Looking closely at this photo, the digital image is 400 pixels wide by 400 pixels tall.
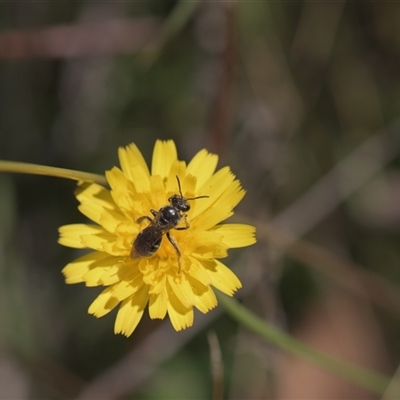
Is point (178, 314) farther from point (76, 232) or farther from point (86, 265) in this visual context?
point (76, 232)

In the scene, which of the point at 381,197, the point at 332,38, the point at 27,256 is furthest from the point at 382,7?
the point at 27,256

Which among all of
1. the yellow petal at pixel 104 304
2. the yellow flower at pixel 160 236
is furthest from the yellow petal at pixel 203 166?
A: the yellow petal at pixel 104 304

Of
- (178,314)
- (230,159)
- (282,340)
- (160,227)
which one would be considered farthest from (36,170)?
(230,159)

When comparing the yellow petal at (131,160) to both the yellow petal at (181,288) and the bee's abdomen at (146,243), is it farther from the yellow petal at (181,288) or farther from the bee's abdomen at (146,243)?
the yellow petal at (181,288)

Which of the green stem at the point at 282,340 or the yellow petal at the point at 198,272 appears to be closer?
the yellow petal at the point at 198,272

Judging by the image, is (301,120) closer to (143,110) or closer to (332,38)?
(332,38)

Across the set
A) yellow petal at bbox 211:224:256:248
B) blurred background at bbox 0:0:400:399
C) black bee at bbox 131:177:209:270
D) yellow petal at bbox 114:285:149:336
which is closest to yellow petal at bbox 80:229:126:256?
black bee at bbox 131:177:209:270

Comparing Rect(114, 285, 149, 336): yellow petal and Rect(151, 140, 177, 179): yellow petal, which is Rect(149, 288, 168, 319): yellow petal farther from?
Rect(151, 140, 177, 179): yellow petal
